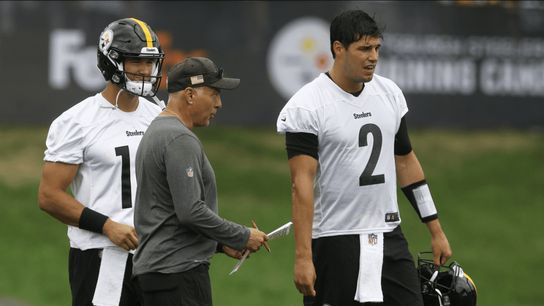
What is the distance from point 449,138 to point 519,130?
960 mm

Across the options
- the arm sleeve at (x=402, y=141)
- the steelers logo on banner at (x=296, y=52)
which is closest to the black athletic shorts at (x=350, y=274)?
the arm sleeve at (x=402, y=141)

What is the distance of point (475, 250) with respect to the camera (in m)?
15.2

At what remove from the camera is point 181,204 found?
612cm

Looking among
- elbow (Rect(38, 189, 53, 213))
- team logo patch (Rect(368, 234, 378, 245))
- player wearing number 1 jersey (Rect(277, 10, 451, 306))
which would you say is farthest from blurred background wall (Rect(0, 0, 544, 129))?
team logo patch (Rect(368, 234, 378, 245))

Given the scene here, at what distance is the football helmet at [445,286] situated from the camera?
7.07m

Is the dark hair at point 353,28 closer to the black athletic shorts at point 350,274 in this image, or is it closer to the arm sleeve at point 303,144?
the arm sleeve at point 303,144

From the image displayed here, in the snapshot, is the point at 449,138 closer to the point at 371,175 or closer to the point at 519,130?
the point at 519,130

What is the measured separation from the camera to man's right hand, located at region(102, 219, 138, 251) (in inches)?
269

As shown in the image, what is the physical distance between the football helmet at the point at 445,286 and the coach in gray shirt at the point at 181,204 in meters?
1.24

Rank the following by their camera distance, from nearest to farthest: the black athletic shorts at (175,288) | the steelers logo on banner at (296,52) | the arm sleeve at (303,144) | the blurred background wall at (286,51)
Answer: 1. the black athletic shorts at (175,288)
2. the arm sleeve at (303,144)
3. the blurred background wall at (286,51)
4. the steelers logo on banner at (296,52)

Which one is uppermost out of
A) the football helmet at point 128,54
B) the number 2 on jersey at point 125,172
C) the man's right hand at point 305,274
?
the football helmet at point 128,54

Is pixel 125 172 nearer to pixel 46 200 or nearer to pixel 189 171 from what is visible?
pixel 46 200

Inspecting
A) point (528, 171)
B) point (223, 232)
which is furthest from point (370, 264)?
point (528, 171)

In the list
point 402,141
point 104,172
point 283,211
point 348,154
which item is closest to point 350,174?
point 348,154
